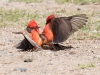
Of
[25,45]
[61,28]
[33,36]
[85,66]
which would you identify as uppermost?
[61,28]

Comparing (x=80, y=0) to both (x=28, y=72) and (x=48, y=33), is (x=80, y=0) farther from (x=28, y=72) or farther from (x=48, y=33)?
(x=28, y=72)

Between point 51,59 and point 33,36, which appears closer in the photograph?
point 51,59

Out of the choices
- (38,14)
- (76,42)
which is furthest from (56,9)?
(76,42)

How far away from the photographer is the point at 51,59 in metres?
7.07

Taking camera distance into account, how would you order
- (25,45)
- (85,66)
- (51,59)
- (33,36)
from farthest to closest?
1. (25,45)
2. (33,36)
3. (51,59)
4. (85,66)

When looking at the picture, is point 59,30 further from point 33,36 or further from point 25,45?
point 25,45

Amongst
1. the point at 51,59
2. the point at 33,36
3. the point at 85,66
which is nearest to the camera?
the point at 85,66

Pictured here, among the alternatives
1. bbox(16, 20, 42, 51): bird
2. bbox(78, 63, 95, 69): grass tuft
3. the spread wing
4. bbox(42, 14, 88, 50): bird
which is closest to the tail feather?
bbox(16, 20, 42, 51): bird

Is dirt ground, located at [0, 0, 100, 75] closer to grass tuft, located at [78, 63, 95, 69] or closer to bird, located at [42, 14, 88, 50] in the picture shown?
grass tuft, located at [78, 63, 95, 69]

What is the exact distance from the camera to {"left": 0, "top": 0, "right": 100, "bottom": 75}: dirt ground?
6.47 meters

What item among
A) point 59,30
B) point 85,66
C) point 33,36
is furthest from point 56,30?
point 85,66

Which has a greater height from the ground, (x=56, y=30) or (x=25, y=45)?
(x=56, y=30)

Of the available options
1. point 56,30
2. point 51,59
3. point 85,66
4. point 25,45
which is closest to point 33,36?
point 25,45

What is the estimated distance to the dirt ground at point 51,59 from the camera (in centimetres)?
647
